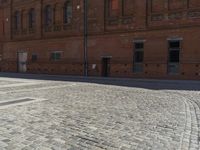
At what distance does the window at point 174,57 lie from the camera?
77.6ft

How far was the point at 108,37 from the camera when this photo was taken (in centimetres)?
2845

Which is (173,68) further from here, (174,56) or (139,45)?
(139,45)

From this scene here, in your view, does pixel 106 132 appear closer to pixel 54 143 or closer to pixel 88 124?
pixel 88 124

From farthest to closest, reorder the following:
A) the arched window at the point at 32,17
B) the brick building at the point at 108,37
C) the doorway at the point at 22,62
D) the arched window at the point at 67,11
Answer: the doorway at the point at 22,62 → the arched window at the point at 32,17 → the arched window at the point at 67,11 → the brick building at the point at 108,37

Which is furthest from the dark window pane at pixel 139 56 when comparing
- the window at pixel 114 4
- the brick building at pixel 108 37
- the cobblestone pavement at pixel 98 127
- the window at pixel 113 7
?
the cobblestone pavement at pixel 98 127

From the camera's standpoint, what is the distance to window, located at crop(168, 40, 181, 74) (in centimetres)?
2366

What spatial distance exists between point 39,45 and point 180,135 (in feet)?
106

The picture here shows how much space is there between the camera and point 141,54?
25969 millimetres

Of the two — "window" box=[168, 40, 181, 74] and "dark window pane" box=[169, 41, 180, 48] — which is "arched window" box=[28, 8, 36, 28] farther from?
"window" box=[168, 40, 181, 74]

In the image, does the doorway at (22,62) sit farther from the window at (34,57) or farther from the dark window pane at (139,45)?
the dark window pane at (139,45)

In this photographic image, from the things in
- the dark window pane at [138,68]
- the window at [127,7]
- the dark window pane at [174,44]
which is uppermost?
the window at [127,7]

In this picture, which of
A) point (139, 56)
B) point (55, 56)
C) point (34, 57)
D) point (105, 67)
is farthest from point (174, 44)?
point (34, 57)

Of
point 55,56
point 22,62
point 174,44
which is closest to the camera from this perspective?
point 174,44

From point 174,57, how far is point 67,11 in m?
16.0
